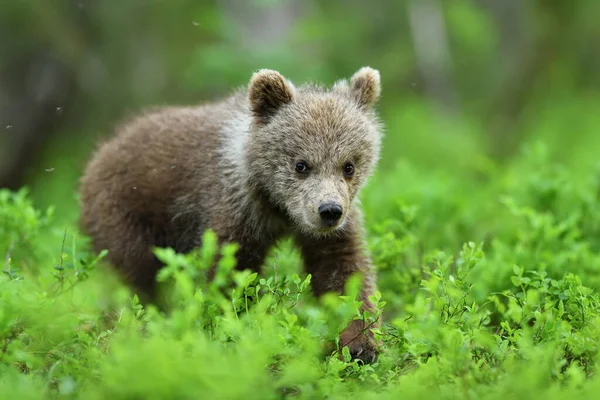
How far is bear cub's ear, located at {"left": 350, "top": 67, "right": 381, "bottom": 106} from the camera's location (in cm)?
699

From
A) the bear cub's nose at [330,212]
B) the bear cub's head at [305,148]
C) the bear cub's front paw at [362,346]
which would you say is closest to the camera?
the bear cub's front paw at [362,346]

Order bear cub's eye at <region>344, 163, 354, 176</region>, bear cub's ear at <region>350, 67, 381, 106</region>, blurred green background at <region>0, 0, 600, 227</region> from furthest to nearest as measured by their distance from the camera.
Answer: blurred green background at <region>0, 0, 600, 227</region> → bear cub's ear at <region>350, 67, 381, 106</region> → bear cub's eye at <region>344, 163, 354, 176</region>

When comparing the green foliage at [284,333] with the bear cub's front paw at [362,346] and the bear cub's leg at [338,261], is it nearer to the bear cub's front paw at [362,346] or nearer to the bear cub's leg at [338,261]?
the bear cub's leg at [338,261]

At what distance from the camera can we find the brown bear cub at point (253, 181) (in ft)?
20.9

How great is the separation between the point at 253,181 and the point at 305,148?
51cm

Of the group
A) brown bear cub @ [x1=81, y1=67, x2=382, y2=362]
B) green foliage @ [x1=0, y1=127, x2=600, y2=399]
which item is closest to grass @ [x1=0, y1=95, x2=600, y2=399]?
green foliage @ [x1=0, y1=127, x2=600, y2=399]

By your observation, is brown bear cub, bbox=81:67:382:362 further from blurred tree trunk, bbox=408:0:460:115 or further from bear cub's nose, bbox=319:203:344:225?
blurred tree trunk, bbox=408:0:460:115

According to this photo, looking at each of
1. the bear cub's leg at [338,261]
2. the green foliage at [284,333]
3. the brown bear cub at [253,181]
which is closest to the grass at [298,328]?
the green foliage at [284,333]

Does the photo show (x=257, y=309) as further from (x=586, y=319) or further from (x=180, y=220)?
(x=180, y=220)

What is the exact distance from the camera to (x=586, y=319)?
5051 mm

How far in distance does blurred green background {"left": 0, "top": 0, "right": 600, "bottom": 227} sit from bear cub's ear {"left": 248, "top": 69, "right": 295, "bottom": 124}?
13.3ft

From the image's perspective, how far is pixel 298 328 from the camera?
453 cm

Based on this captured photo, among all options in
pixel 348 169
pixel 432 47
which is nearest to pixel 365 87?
pixel 348 169

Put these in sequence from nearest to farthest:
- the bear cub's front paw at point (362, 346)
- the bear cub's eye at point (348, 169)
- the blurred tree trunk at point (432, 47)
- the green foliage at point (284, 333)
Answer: the green foliage at point (284, 333), the bear cub's front paw at point (362, 346), the bear cub's eye at point (348, 169), the blurred tree trunk at point (432, 47)
